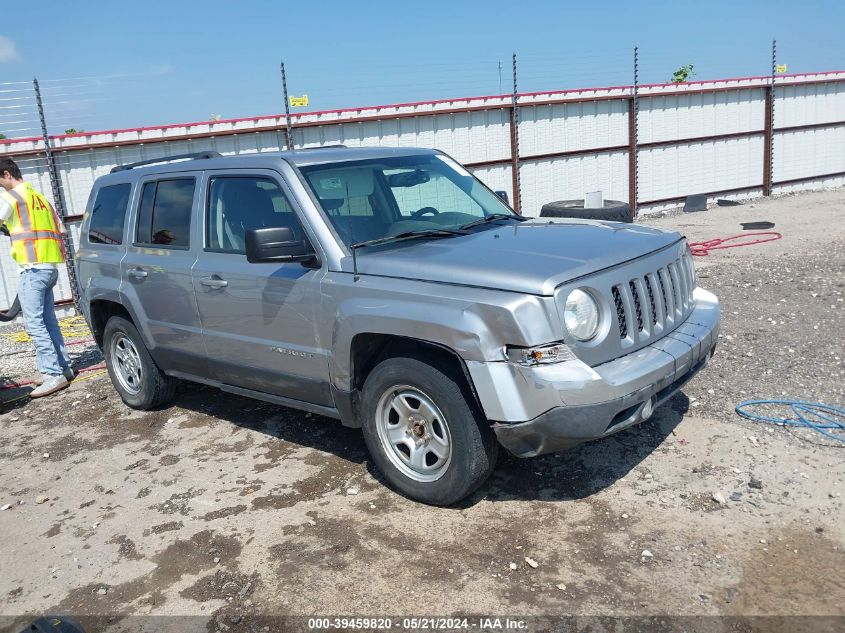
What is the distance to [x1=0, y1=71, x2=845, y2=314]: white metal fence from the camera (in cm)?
1101

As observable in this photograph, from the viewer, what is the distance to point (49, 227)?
279 inches

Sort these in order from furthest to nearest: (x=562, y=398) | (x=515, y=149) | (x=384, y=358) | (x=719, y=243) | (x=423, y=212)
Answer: (x=515, y=149) → (x=719, y=243) → (x=423, y=212) → (x=384, y=358) → (x=562, y=398)

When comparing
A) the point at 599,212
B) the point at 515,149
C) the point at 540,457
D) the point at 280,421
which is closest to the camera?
the point at 540,457

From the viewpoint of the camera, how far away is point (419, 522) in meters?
4.09

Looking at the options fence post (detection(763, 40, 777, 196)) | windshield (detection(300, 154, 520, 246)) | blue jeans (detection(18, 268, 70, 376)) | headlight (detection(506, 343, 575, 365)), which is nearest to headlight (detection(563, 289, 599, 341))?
headlight (detection(506, 343, 575, 365))

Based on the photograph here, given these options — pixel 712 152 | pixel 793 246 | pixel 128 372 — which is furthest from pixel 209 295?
pixel 712 152

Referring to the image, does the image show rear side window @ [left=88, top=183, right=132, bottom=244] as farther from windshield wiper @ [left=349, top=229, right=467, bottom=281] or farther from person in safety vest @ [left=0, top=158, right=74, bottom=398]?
windshield wiper @ [left=349, top=229, right=467, bottom=281]

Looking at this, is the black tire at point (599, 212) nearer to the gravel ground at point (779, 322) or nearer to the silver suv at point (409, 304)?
the gravel ground at point (779, 322)

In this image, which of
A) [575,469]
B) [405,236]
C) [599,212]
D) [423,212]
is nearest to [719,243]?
[599,212]

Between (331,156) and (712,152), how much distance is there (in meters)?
14.9

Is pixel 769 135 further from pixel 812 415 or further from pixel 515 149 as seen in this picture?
pixel 812 415

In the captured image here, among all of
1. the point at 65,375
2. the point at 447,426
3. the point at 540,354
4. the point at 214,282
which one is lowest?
the point at 65,375

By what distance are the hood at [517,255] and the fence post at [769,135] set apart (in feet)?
51.8

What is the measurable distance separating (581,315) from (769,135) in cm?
1720
